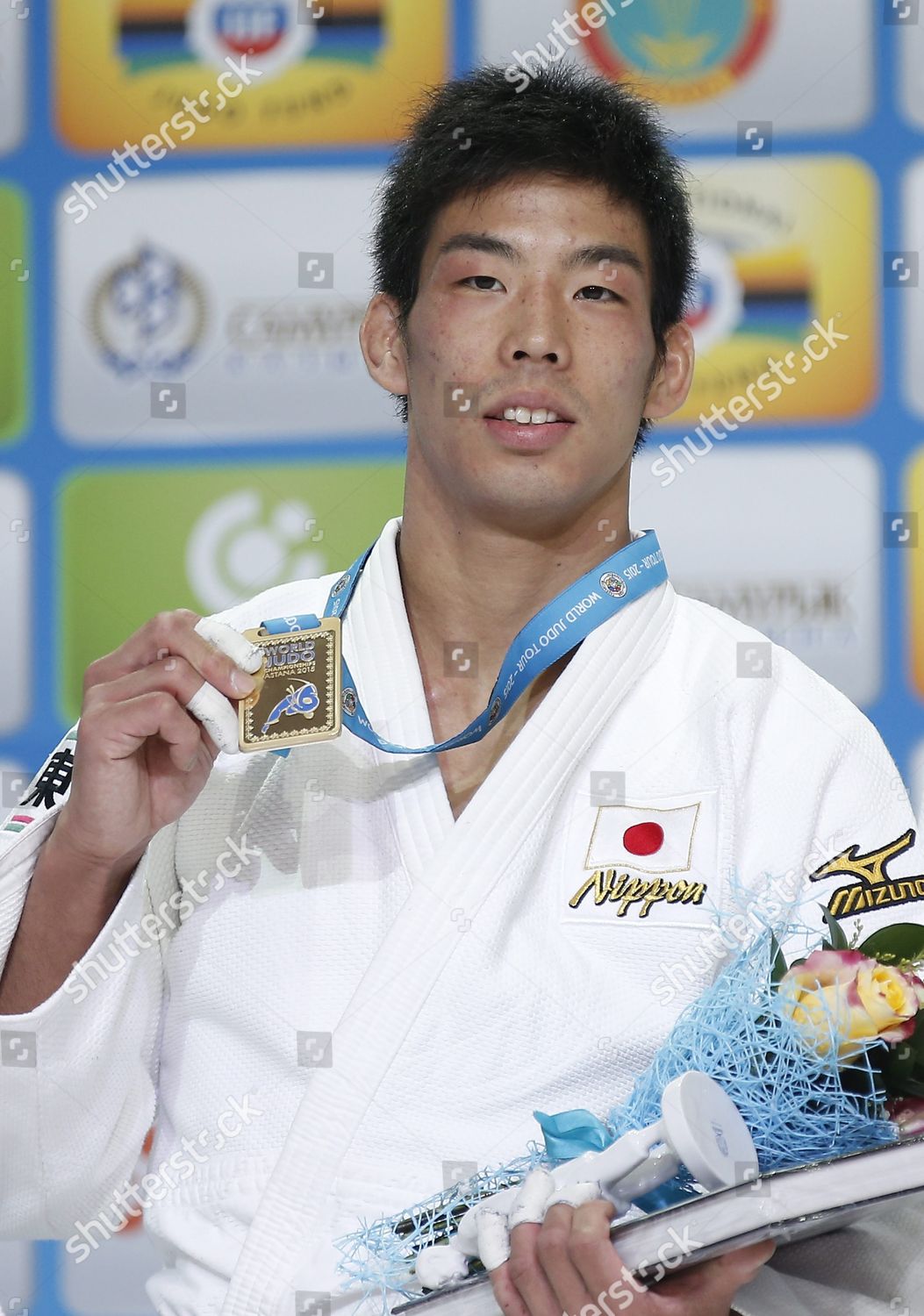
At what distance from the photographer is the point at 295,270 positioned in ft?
9.10

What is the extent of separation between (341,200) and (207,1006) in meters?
1.47

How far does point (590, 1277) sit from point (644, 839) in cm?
54

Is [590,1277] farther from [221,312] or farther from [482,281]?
[221,312]

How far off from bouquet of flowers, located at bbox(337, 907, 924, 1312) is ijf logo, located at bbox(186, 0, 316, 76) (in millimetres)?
1815

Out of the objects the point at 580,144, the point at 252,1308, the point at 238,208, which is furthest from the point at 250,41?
the point at 252,1308

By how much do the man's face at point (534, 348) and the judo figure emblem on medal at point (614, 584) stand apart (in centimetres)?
8

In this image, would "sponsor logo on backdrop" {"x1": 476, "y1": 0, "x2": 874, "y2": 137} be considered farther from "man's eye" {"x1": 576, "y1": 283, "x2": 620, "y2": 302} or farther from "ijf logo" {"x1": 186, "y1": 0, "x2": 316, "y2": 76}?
"man's eye" {"x1": 576, "y1": 283, "x2": 620, "y2": 302}

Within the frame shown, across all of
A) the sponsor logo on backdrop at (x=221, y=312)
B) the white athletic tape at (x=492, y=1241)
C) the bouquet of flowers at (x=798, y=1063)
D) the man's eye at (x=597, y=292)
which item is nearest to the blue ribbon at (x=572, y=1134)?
the bouquet of flowers at (x=798, y=1063)

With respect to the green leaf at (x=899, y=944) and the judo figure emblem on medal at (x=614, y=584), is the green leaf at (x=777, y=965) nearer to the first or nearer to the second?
the green leaf at (x=899, y=944)

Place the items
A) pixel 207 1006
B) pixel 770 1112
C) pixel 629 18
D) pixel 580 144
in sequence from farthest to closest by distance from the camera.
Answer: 1. pixel 629 18
2. pixel 580 144
3. pixel 207 1006
4. pixel 770 1112

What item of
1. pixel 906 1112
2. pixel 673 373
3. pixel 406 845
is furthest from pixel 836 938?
pixel 673 373

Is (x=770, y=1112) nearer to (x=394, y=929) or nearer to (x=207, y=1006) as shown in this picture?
(x=394, y=929)

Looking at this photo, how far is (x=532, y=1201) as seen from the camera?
140cm

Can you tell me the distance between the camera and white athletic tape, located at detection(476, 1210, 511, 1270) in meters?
1.38
